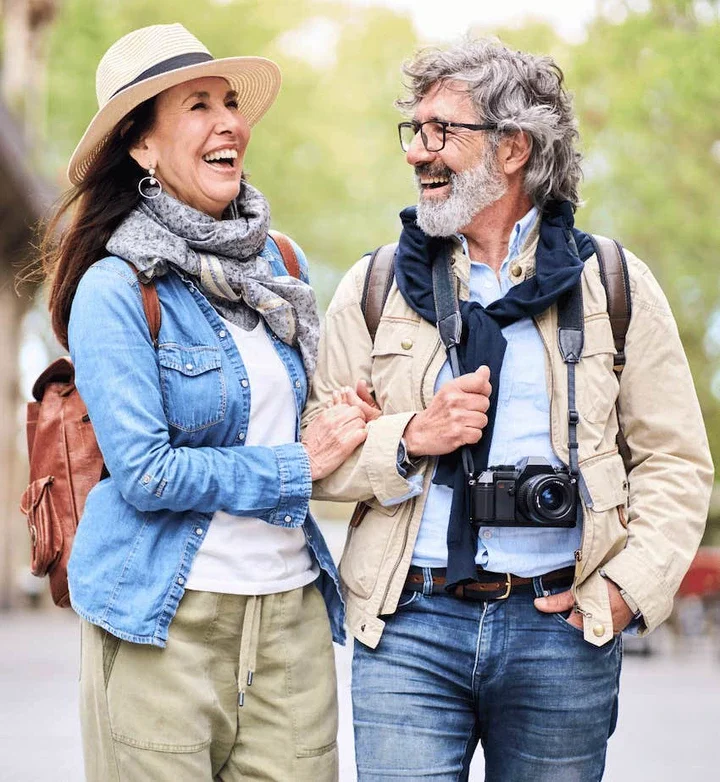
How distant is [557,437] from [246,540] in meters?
0.82

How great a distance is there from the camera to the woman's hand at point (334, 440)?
12.0 feet

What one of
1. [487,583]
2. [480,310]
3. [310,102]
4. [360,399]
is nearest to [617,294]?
[480,310]

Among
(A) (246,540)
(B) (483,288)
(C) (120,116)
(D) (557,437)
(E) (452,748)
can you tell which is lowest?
(E) (452,748)

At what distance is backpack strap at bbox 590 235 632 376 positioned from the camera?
147 inches

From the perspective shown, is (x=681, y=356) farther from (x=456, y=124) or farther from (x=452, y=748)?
(x=452, y=748)

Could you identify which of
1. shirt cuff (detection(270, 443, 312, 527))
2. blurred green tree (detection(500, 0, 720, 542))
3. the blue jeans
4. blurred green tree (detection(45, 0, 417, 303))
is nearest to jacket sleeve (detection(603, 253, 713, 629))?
the blue jeans

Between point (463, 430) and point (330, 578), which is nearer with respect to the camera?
point (463, 430)

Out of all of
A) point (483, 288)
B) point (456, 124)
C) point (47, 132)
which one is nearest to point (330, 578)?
point (483, 288)

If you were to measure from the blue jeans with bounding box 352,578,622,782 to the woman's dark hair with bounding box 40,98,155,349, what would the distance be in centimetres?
116

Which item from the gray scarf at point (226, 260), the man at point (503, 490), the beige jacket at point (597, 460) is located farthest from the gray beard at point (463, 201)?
the gray scarf at point (226, 260)

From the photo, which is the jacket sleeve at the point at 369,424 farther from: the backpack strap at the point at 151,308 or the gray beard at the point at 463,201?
the backpack strap at the point at 151,308

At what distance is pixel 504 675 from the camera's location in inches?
144

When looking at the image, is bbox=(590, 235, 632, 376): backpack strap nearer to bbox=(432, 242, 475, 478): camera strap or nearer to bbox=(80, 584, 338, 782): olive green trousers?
bbox=(432, 242, 475, 478): camera strap

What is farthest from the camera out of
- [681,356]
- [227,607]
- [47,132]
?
[47,132]
